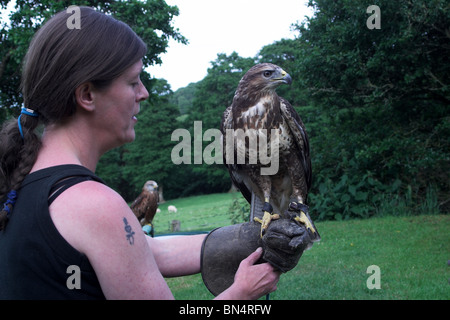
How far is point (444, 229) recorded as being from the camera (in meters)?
7.91

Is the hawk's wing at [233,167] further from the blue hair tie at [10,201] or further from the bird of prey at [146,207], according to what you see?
the bird of prey at [146,207]

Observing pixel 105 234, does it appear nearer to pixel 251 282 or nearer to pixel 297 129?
pixel 251 282

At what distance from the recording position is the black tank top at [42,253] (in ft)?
3.82

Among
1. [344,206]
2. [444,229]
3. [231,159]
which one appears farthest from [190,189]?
[231,159]

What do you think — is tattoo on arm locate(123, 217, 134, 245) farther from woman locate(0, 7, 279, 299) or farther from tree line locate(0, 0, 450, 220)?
tree line locate(0, 0, 450, 220)

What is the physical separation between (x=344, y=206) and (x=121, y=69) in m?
10.1

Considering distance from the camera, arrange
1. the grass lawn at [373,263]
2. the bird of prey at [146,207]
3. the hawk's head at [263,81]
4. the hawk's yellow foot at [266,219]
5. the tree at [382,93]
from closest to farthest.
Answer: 1. the hawk's yellow foot at [266,219]
2. the hawk's head at [263,81]
3. the grass lawn at [373,263]
4. the bird of prey at [146,207]
5. the tree at [382,93]

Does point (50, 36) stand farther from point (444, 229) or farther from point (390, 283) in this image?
point (444, 229)

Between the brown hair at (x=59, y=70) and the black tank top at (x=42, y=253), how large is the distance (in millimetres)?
83

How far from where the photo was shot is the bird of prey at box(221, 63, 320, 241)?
10.0 feet

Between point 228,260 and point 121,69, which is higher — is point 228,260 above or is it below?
below

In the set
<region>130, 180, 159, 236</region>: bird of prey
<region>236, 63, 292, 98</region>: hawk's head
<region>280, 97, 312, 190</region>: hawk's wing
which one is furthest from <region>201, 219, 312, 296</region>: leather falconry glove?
<region>130, 180, 159, 236</region>: bird of prey

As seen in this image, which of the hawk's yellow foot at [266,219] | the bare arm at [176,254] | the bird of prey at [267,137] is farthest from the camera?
the bird of prey at [267,137]

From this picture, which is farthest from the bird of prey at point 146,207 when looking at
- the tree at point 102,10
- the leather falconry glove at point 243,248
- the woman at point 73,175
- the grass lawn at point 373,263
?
the woman at point 73,175
